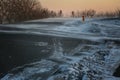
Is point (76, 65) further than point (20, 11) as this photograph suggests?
No

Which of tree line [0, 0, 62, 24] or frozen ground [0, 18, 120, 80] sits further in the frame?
tree line [0, 0, 62, 24]

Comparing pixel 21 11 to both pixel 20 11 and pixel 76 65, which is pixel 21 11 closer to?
pixel 20 11

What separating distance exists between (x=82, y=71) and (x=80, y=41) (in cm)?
478

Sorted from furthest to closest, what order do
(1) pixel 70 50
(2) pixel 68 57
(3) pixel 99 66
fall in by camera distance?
(1) pixel 70 50 < (2) pixel 68 57 < (3) pixel 99 66

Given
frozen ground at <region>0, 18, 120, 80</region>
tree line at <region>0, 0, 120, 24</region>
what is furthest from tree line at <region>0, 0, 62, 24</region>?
frozen ground at <region>0, 18, 120, 80</region>

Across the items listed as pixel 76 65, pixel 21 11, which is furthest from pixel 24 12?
pixel 76 65

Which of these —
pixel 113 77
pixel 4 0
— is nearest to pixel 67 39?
pixel 113 77

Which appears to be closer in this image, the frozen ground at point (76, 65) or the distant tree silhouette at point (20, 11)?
the frozen ground at point (76, 65)

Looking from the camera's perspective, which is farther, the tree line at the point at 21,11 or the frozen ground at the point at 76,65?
the tree line at the point at 21,11

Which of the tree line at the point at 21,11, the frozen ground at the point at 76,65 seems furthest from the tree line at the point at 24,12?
the frozen ground at the point at 76,65

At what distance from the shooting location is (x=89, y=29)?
2084cm

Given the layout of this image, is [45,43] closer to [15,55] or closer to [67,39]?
[67,39]

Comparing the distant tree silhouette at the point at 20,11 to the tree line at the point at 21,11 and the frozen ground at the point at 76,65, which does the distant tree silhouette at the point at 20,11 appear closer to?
the tree line at the point at 21,11

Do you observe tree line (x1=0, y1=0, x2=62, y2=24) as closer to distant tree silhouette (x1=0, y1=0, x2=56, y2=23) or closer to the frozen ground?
distant tree silhouette (x1=0, y1=0, x2=56, y2=23)
